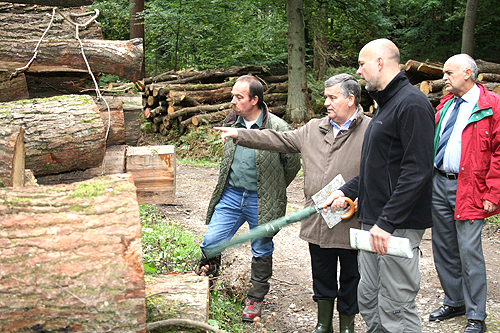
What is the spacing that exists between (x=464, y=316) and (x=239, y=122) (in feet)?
9.22

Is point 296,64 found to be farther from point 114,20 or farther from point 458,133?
point 114,20

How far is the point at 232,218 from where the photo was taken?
416cm

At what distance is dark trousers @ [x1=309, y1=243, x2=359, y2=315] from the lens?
3662mm

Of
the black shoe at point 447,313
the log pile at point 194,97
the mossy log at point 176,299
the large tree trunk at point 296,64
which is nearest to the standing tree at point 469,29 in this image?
the large tree trunk at point 296,64

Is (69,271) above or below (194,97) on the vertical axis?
below

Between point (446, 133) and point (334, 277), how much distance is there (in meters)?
1.71

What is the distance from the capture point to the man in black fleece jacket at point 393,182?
2777 millimetres

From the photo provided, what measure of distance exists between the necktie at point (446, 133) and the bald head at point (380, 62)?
4.51ft

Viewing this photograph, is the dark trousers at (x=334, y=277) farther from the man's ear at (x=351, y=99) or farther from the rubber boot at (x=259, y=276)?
the man's ear at (x=351, y=99)

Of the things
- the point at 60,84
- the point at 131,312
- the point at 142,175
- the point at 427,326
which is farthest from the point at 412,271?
the point at 60,84

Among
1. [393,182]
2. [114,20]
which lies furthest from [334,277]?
[114,20]

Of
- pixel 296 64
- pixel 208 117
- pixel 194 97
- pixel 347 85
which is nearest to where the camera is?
pixel 347 85

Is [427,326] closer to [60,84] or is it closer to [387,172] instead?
[387,172]

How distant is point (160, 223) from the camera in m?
6.01
